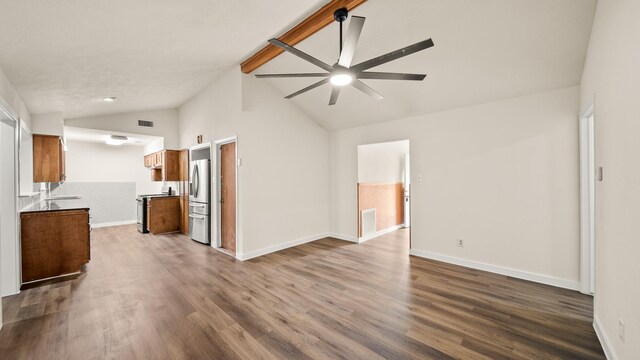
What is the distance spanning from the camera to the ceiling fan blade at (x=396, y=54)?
1.82 metres

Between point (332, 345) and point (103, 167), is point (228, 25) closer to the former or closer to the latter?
point (332, 345)

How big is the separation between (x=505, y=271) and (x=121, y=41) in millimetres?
5352

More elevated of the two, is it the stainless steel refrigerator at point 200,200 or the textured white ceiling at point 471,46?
the textured white ceiling at point 471,46

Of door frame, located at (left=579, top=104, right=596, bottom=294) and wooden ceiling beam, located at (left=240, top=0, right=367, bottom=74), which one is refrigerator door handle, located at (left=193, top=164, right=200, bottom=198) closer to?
wooden ceiling beam, located at (left=240, top=0, right=367, bottom=74)

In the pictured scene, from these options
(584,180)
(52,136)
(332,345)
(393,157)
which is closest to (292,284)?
(332,345)

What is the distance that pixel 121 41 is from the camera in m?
2.61

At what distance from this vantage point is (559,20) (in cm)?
232

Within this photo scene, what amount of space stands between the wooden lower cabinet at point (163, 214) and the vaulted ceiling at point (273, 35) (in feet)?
8.81

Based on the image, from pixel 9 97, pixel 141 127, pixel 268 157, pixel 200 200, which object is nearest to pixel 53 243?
pixel 9 97

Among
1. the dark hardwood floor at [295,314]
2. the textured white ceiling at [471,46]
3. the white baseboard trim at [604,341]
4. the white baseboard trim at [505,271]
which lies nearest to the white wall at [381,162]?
the textured white ceiling at [471,46]

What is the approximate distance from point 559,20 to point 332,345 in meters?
3.50

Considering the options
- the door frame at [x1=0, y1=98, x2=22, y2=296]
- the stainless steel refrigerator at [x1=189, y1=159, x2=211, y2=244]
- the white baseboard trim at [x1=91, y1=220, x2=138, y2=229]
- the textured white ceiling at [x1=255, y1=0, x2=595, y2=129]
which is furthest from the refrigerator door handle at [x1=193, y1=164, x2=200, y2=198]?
the white baseboard trim at [x1=91, y1=220, x2=138, y2=229]

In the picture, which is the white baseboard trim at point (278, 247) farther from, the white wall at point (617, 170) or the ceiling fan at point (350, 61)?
the white wall at point (617, 170)

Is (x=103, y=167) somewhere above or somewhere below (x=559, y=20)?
below
